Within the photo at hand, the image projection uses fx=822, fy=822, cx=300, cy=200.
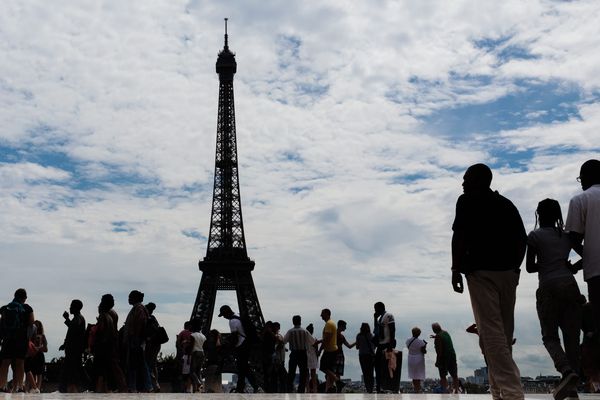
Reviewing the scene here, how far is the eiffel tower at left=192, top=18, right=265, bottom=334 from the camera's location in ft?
207

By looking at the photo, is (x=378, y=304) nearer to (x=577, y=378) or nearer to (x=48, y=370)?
(x=577, y=378)

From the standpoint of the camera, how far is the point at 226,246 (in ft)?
222

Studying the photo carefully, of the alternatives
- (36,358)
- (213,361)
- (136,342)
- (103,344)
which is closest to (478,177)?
(103,344)

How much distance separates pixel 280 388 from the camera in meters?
18.2

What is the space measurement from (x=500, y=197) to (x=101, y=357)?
7476 mm

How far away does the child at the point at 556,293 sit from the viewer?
7.39m

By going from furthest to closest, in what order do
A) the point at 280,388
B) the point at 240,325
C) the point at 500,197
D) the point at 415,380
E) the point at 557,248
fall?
the point at 280,388, the point at 415,380, the point at 240,325, the point at 557,248, the point at 500,197

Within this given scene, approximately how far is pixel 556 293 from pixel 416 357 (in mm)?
8183

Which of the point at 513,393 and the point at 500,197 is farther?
the point at 500,197

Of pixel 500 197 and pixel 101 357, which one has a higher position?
pixel 500 197

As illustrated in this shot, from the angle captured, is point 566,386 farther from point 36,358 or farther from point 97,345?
point 36,358

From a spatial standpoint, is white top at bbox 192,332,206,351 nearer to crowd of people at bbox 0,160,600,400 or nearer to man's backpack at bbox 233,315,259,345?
crowd of people at bbox 0,160,600,400

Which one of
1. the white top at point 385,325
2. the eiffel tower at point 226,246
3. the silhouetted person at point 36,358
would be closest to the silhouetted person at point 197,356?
the silhouetted person at point 36,358

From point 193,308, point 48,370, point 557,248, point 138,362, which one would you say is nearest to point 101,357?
point 138,362
